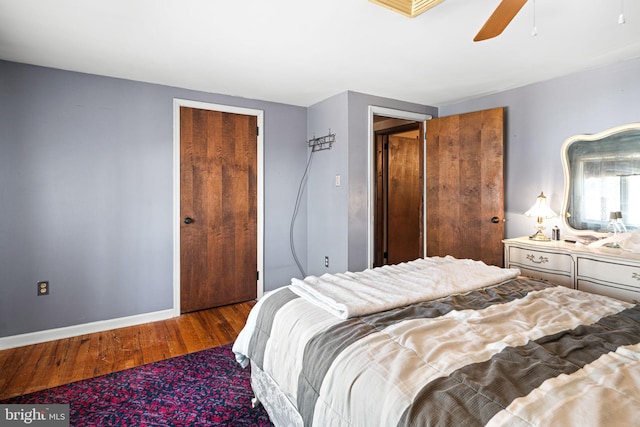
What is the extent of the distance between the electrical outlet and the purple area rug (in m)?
1.04

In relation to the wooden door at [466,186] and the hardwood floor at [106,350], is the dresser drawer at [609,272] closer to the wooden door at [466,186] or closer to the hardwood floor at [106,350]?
the wooden door at [466,186]

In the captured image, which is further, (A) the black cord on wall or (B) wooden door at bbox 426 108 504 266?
(A) the black cord on wall

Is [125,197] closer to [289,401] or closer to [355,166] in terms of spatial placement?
[355,166]

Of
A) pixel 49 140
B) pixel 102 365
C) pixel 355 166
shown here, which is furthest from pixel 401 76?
pixel 102 365

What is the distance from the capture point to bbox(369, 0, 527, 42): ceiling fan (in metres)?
1.45

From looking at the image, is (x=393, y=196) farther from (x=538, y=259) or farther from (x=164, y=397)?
(x=164, y=397)

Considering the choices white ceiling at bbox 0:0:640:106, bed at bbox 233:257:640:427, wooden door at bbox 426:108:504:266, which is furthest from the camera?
wooden door at bbox 426:108:504:266

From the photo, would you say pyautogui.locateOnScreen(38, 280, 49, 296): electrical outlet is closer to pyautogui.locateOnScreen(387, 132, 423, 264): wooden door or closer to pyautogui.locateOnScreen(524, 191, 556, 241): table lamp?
pyautogui.locateOnScreen(387, 132, 423, 264): wooden door

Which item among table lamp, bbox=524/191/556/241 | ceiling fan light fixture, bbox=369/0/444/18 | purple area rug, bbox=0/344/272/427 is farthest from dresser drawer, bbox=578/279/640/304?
purple area rug, bbox=0/344/272/427

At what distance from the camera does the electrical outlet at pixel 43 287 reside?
283 cm

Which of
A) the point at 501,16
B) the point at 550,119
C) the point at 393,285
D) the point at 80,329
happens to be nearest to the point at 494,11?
the point at 501,16

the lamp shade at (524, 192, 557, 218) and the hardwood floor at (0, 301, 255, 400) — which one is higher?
the lamp shade at (524, 192, 557, 218)

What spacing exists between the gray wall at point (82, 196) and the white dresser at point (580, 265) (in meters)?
3.25

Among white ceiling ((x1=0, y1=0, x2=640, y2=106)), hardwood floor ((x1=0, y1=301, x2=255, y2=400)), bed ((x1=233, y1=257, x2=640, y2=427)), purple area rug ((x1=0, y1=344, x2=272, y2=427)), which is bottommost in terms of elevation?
purple area rug ((x1=0, y1=344, x2=272, y2=427))
